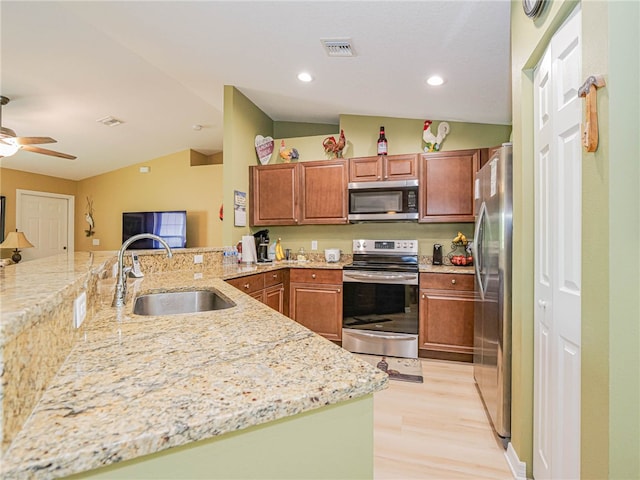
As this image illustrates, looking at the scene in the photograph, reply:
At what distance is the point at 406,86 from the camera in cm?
282

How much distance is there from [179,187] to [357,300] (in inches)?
174

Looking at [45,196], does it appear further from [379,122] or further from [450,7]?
[450,7]

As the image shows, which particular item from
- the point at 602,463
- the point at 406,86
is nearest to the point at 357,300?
the point at 406,86

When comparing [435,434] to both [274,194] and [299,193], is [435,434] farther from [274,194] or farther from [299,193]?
[274,194]

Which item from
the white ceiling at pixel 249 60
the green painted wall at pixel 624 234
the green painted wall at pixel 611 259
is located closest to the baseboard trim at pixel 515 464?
the green painted wall at pixel 611 259

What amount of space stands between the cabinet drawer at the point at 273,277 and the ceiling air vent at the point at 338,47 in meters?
1.96

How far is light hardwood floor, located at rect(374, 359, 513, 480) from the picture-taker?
1641 mm

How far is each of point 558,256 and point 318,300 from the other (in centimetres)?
238

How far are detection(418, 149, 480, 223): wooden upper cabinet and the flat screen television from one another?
429 centimetres

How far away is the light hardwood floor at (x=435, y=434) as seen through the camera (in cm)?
164

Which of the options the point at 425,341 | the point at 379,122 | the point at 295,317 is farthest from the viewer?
the point at 379,122

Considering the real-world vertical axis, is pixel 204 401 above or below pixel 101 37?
below

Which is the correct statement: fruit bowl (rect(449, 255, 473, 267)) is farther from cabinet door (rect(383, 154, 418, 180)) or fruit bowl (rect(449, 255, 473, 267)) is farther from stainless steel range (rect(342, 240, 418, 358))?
cabinet door (rect(383, 154, 418, 180))

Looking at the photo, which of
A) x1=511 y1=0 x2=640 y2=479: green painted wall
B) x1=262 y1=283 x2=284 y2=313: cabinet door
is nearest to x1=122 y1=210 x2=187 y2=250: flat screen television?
x1=262 y1=283 x2=284 y2=313: cabinet door
